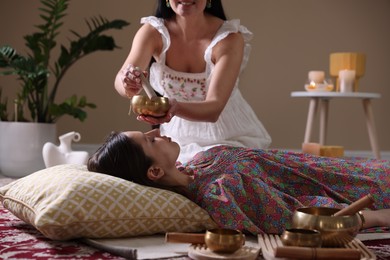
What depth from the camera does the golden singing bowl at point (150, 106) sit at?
7.47 feet

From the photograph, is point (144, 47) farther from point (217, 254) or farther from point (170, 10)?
point (217, 254)

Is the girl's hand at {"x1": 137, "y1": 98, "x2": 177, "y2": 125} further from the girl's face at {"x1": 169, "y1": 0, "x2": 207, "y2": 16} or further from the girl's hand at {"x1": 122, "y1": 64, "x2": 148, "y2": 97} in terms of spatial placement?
the girl's face at {"x1": 169, "y1": 0, "x2": 207, "y2": 16}

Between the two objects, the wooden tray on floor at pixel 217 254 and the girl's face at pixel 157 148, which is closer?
the wooden tray on floor at pixel 217 254

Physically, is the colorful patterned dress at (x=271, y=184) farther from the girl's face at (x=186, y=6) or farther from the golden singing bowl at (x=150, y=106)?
the girl's face at (x=186, y=6)

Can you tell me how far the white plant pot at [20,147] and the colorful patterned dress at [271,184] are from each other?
206cm

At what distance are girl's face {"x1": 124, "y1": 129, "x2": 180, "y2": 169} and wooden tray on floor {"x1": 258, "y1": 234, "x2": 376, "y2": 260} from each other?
0.38 meters

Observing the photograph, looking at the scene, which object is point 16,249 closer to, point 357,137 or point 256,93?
point 256,93

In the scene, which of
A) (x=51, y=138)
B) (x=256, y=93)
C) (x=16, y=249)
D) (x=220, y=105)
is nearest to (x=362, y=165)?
(x=220, y=105)

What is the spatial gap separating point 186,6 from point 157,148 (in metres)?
0.79

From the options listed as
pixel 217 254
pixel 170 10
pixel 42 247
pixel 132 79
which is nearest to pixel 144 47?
pixel 170 10

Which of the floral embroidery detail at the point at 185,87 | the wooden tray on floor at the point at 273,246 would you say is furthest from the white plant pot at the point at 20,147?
the wooden tray on floor at the point at 273,246

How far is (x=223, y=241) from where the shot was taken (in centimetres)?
182

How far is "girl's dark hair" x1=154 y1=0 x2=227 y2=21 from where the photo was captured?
305 centimetres

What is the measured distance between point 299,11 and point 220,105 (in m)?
3.09
